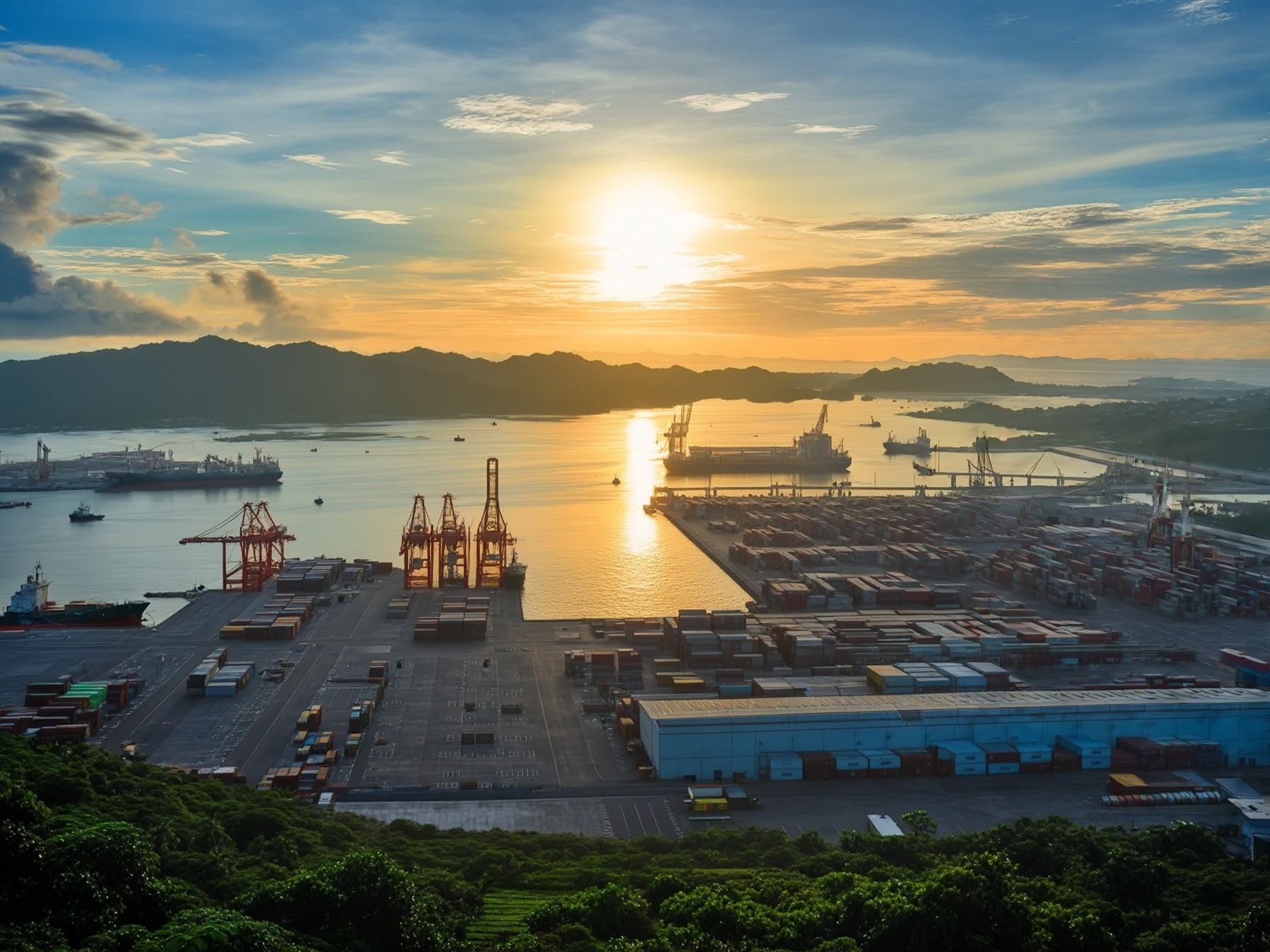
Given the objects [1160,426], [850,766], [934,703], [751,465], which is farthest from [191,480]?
[1160,426]

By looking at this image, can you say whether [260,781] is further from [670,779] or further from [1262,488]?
[1262,488]

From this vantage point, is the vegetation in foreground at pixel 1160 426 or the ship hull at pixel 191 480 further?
the vegetation in foreground at pixel 1160 426

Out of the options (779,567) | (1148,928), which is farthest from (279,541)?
(1148,928)

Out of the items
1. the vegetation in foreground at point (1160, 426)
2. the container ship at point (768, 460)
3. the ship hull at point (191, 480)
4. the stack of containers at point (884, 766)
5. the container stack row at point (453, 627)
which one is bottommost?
the stack of containers at point (884, 766)

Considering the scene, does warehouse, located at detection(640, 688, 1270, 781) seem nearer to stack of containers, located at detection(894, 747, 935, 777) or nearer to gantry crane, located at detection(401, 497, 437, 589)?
stack of containers, located at detection(894, 747, 935, 777)

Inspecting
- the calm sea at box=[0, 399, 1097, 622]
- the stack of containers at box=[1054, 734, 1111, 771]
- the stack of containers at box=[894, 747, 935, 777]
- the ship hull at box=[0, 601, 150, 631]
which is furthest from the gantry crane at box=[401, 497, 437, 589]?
the stack of containers at box=[1054, 734, 1111, 771]

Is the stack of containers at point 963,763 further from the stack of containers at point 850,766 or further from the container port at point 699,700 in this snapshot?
the stack of containers at point 850,766

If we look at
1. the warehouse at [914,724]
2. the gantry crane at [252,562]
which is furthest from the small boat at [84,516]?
the warehouse at [914,724]
